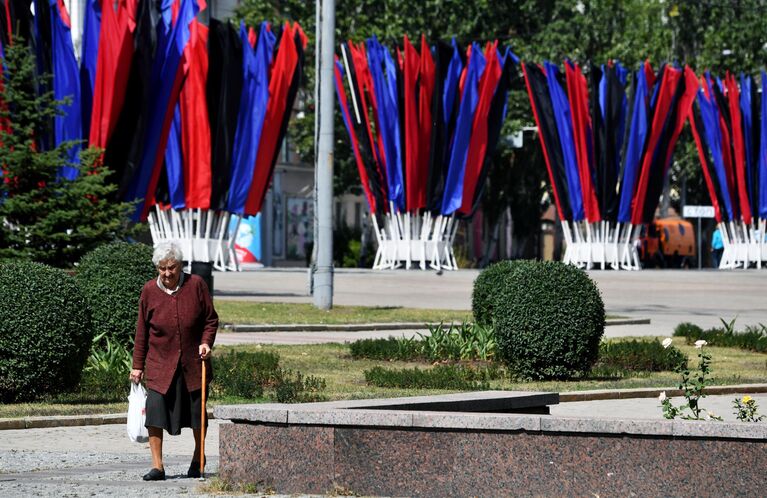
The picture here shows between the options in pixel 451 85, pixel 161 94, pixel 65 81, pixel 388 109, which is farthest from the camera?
pixel 451 85

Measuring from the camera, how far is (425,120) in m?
54.0

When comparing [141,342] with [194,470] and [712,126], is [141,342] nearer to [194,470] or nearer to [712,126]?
[194,470]

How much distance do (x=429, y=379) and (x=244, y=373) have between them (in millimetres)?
1870

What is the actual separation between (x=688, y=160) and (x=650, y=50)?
218 inches

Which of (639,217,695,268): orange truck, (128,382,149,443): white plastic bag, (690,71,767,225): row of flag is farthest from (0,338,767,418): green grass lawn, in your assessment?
(639,217,695,268): orange truck

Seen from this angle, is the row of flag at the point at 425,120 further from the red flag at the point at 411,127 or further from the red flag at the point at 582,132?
the red flag at the point at 582,132

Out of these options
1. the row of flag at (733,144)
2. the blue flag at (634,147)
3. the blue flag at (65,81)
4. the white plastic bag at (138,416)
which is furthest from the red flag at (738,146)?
the white plastic bag at (138,416)

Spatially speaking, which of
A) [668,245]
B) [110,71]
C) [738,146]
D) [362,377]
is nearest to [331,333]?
Answer: [362,377]

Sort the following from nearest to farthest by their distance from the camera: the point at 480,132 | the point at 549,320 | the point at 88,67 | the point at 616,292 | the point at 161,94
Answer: the point at 549,320 → the point at 616,292 → the point at 88,67 → the point at 161,94 → the point at 480,132

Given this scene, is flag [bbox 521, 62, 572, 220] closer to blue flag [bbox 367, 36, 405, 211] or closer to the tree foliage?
blue flag [bbox 367, 36, 405, 211]

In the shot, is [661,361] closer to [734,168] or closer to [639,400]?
[639,400]

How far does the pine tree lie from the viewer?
78.2ft

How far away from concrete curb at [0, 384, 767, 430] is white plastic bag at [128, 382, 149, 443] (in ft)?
10.3

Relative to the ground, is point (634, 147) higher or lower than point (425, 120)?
lower
